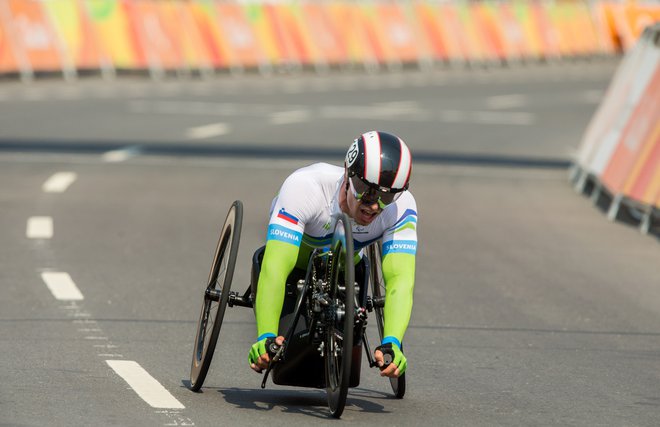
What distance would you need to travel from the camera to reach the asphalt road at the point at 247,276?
7509 mm

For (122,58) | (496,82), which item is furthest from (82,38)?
(496,82)

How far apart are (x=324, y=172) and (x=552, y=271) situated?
5.69 meters

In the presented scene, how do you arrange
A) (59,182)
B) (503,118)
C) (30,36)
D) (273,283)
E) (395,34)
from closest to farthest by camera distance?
(273,283), (59,182), (503,118), (30,36), (395,34)

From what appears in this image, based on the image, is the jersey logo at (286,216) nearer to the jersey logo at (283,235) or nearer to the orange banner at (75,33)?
the jersey logo at (283,235)

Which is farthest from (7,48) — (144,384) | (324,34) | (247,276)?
(144,384)

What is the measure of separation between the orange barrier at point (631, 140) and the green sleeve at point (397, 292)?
7.94 metres

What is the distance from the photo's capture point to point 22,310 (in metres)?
9.90

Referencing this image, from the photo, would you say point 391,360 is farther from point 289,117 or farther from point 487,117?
point 487,117

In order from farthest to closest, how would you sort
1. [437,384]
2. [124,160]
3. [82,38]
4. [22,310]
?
[82,38] < [124,160] < [22,310] < [437,384]

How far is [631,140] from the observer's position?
16734 mm

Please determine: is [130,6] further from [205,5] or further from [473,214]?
[473,214]

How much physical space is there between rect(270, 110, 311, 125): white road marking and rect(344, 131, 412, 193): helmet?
2077 centimetres

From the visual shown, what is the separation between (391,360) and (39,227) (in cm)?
775

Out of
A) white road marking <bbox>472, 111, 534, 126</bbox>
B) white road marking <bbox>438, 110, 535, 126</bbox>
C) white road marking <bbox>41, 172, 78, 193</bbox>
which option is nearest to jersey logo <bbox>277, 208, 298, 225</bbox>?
white road marking <bbox>41, 172, 78, 193</bbox>
